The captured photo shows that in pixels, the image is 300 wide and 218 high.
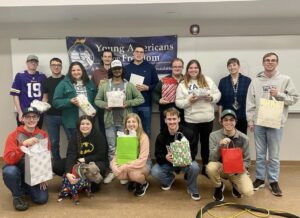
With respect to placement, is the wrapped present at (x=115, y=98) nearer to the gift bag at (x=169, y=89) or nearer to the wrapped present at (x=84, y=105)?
the wrapped present at (x=84, y=105)

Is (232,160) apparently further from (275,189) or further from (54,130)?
(54,130)

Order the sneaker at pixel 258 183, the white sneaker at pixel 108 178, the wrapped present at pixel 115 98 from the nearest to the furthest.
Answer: the sneaker at pixel 258 183
the wrapped present at pixel 115 98
the white sneaker at pixel 108 178

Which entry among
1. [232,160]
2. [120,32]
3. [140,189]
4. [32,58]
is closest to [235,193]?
[232,160]

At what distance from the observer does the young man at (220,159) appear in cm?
297

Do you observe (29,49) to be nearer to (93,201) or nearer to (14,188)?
(14,188)

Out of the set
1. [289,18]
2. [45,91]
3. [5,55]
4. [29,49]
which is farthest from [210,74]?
[5,55]

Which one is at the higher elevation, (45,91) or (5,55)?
(5,55)

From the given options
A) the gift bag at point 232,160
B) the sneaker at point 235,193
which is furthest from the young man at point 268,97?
the gift bag at point 232,160

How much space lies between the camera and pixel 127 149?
3.14 metres

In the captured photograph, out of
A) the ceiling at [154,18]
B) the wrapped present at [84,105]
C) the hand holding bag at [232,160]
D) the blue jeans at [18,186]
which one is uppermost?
the ceiling at [154,18]

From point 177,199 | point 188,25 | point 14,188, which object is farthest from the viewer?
point 188,25

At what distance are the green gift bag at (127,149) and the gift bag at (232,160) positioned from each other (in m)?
0.88

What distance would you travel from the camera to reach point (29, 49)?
4188 millimetres

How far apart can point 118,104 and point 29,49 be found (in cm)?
163
